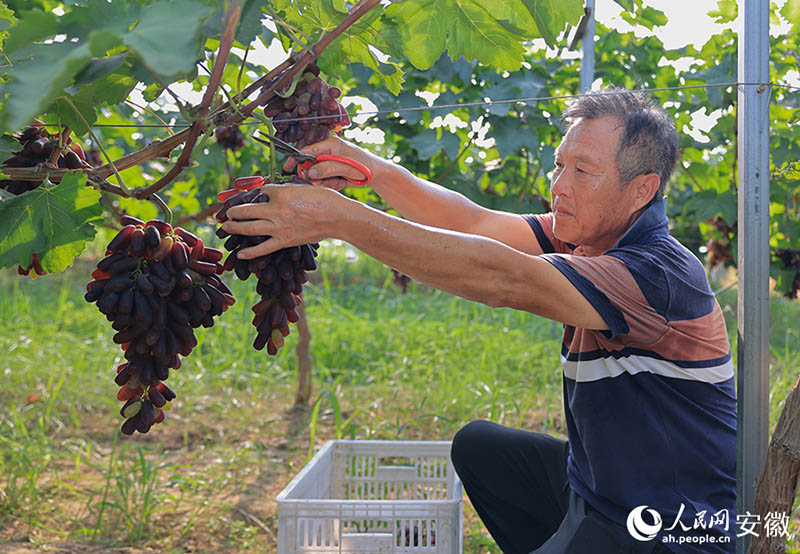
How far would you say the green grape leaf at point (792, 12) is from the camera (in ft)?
6.87

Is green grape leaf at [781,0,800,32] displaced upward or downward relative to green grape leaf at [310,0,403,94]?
upward

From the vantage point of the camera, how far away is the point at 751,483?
5.14 ft

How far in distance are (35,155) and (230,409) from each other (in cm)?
275

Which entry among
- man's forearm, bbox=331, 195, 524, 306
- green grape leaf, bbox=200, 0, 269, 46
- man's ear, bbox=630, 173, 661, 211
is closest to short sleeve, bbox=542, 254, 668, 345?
man's forearm, bbox=331, 195, 524, 306

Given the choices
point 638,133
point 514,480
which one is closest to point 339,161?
point 638,133

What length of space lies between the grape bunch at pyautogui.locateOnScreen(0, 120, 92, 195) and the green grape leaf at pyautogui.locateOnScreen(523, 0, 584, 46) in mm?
849

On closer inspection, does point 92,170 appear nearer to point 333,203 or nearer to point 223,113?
point 223,113

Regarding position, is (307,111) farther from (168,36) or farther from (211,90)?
(168,36)

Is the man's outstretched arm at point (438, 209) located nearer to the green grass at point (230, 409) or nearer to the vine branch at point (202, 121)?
the vine branch at point (202, 121)

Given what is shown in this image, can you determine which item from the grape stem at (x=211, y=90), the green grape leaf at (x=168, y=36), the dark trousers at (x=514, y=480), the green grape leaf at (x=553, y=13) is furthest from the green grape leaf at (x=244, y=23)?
the dark trousers at (x=514, y=480)

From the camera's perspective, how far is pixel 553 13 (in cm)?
135

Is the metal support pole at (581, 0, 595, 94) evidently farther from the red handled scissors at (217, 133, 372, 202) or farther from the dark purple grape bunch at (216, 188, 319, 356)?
the dark purple grape bunch at (216, 188, 319, 356)

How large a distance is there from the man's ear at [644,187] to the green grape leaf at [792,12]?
2.51 feet

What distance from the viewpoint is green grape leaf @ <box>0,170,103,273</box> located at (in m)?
1.27
